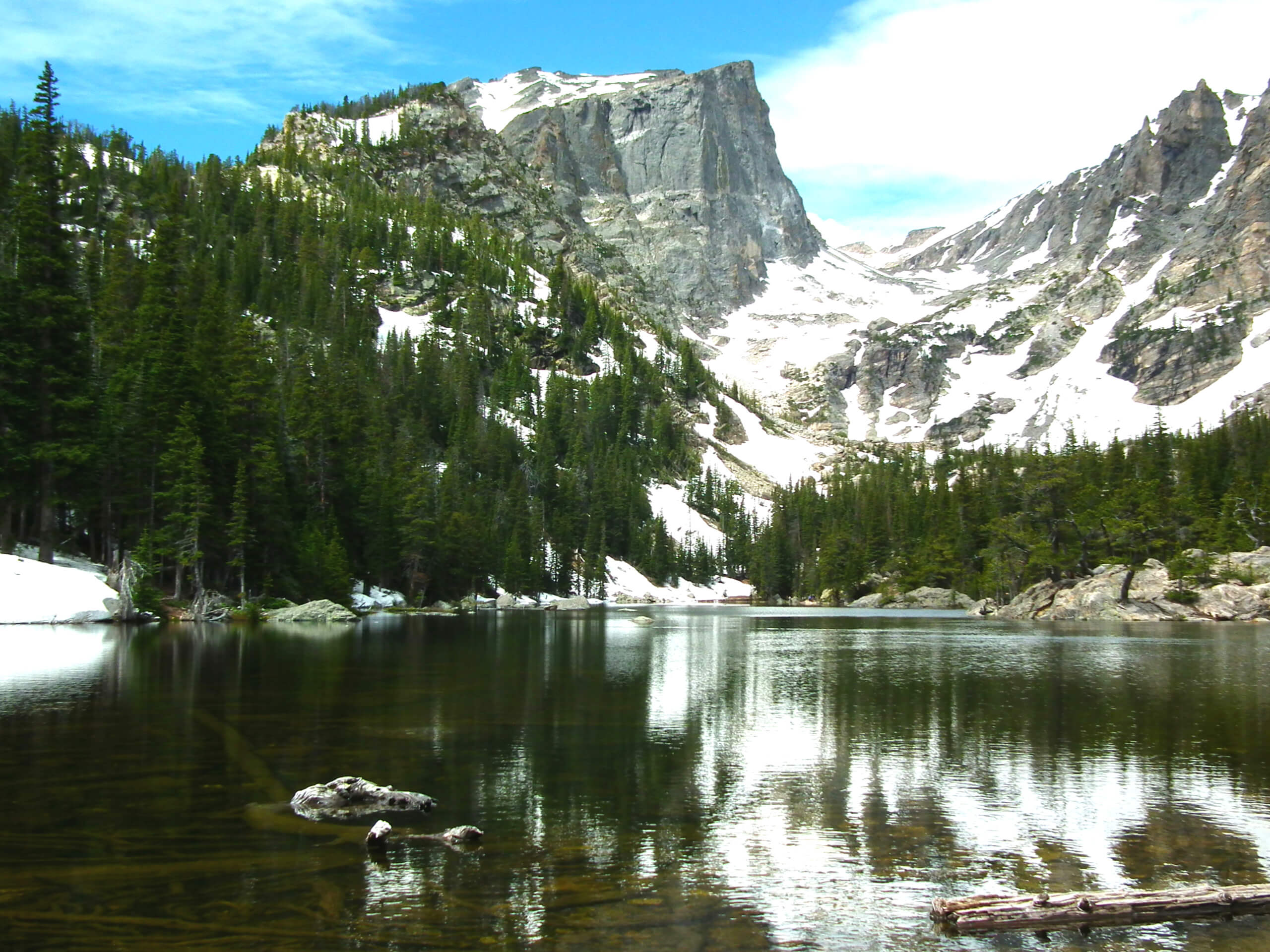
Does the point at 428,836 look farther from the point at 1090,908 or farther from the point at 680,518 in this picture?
the point at 680,518

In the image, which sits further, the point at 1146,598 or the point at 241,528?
the point at 1146,598

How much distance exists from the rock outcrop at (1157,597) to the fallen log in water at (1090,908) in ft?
262

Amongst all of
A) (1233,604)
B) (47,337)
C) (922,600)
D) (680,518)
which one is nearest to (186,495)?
Result: (47,337)

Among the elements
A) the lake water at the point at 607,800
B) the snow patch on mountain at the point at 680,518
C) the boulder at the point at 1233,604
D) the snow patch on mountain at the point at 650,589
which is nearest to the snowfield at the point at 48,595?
the lake water at the point at 607,800

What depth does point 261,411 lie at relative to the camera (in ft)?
248

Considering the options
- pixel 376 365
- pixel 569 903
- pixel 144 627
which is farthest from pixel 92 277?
pixel 569 903

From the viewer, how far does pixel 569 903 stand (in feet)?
44.7

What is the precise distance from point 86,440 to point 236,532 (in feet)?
37.5

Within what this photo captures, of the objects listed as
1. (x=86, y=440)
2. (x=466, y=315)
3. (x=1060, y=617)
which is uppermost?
(x=466, y=315)

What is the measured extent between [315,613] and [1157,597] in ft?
→ 249

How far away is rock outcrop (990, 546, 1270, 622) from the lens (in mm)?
83375

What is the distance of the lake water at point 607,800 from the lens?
42.7ft

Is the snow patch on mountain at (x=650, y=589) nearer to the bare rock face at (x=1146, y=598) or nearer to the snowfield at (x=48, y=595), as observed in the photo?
the bare rock face at (x=1146, y=598)

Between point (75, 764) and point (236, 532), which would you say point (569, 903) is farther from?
→ point (236, 532)
